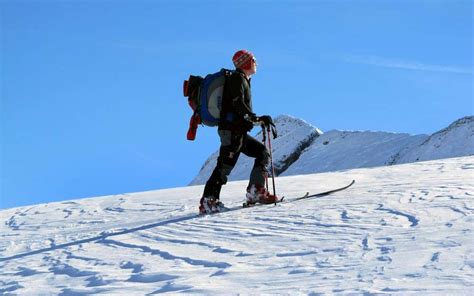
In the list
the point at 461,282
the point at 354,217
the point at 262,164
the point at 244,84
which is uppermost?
the point at 244,84

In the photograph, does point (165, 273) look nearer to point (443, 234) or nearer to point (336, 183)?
point (443, 234)

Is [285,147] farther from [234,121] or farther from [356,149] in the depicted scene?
[234,121]

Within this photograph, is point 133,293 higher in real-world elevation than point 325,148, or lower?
lower

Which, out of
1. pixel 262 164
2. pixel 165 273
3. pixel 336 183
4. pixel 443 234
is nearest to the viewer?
pixel 165 273

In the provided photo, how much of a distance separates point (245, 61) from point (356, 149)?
119ft

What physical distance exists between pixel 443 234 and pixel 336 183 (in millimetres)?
5789

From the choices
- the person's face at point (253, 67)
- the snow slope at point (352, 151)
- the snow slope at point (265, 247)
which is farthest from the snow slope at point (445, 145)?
the person's face at point (253, 67)

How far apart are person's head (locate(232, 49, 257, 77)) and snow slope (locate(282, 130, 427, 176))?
31.2m

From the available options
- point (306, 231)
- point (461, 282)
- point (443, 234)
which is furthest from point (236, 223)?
point (461, 282)

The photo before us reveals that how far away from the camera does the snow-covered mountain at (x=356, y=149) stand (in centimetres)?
3962

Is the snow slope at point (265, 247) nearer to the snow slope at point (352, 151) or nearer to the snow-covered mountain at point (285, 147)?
the snow slope at point (352, 151)

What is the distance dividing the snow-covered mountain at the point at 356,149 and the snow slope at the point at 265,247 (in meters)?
29.5

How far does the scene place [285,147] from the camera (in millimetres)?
53562

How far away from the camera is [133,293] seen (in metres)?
5.18
